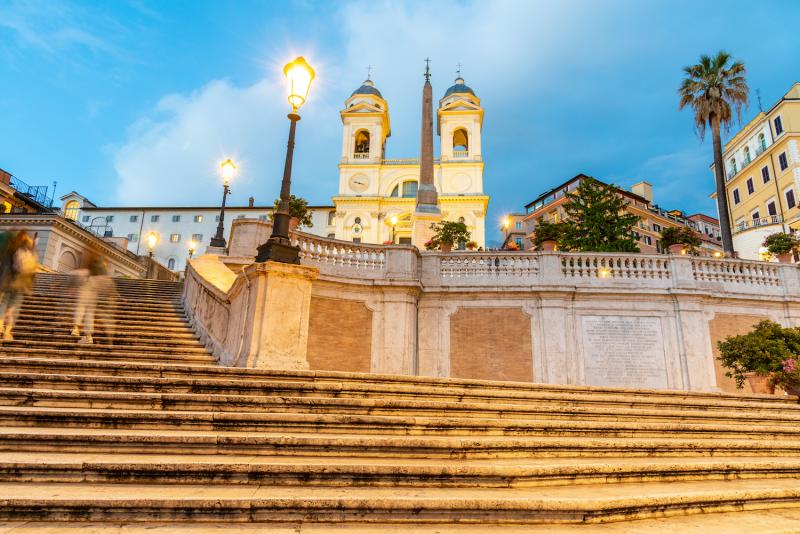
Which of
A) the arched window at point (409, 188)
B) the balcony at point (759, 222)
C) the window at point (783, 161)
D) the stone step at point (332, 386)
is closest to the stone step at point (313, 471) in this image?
the stone step at point (332, 386)

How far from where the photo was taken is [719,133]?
2620cm

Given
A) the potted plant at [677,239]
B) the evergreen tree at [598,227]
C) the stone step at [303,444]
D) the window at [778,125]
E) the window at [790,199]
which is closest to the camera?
the stone step at [303,444]

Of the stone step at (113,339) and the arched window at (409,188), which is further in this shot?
the arched window at (409,188)

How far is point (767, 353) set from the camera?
9.15 m

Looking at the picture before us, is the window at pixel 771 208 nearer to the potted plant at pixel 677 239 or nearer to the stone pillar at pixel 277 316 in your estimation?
the potted plant at pixel 677 239

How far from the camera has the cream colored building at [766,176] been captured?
4278 centimetres

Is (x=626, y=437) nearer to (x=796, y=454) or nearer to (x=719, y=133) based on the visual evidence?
(x=796, y=454)

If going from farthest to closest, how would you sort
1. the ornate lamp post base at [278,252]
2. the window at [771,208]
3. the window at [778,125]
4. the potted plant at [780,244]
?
the window at [771,208], the window at [778,125], the potted plant at [780,244], the ornate lamp post base at [278,252]

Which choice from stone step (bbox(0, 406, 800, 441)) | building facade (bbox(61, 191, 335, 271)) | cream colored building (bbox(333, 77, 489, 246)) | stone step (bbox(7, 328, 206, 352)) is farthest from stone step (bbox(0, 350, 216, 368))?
building facade (bbox(61, 191, 335, 271))

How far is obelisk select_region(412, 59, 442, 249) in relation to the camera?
27.0 m

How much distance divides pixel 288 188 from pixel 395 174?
52.7 meters

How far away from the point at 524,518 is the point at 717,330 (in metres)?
13.3

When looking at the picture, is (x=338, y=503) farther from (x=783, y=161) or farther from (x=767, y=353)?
(x=783, y=161)

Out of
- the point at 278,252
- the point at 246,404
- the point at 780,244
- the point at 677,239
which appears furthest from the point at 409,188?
the point at 246,404
